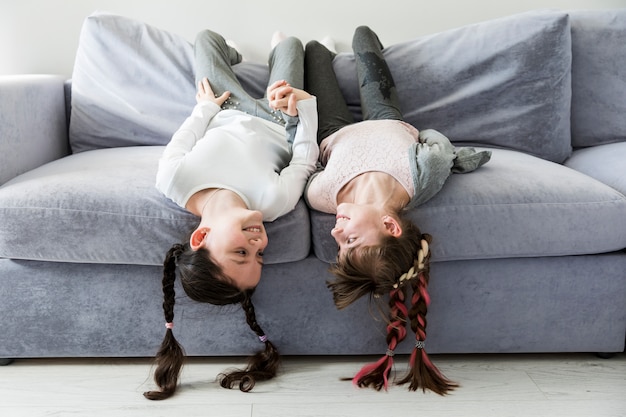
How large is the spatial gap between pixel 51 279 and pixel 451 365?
1089 millimetres

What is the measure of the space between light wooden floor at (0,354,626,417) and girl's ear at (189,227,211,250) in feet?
1.21

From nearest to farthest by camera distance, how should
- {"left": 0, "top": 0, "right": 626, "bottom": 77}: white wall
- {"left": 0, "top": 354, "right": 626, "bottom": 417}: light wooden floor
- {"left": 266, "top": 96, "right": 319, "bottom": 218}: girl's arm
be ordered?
{"left": 0, "top": 354, "right": 626, "bottom": 417}: light wooden floor
{"left": 266, "top": 96, "right": 319, "bottom": 218}: girl's arm
{"left": 0, "top": 0, "right": 626, "bottom": 77}: white wall

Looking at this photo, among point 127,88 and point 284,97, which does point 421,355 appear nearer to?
point 284,97

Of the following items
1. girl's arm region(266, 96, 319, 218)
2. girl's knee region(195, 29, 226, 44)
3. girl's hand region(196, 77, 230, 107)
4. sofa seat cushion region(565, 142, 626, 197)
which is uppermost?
girl's knee region(195, 29, 226, 44)

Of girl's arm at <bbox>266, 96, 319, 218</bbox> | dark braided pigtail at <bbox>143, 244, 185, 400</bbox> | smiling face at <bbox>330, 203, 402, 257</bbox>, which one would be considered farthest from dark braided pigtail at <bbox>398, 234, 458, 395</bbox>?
dark braided pigtail at <bbox>143, 244, 185, 400</bbox>

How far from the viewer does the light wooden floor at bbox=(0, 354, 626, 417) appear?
1436mm

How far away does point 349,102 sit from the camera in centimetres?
225

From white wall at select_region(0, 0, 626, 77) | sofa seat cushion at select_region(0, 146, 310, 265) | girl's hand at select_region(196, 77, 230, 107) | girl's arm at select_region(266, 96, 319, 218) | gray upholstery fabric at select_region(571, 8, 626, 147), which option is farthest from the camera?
white wall at select_region(0, 0, 626, 77)

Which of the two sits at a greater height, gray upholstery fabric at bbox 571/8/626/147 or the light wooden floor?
gray upholstery fabric at bbox 571/8/626/147

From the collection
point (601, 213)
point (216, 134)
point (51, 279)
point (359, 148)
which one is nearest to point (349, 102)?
point (359, 148)

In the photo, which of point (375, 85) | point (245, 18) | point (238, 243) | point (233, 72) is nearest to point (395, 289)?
point (238, 243)

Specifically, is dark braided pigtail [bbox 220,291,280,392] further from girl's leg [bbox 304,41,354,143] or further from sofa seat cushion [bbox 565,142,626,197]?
sofa seat cushion [bbox 565,142,626,197]

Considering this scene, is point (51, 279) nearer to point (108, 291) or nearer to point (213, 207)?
point (108, 291)

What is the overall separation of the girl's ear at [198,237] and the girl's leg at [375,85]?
32.3 inches
